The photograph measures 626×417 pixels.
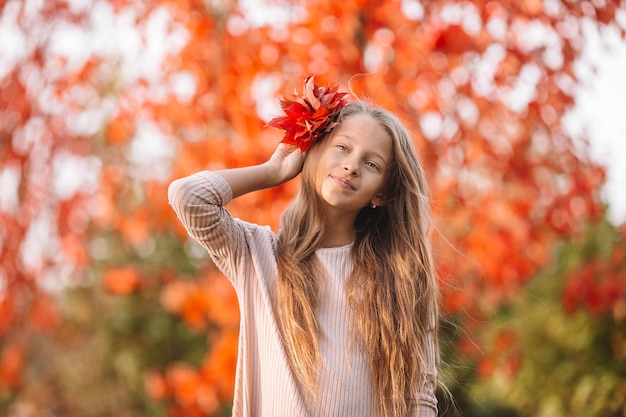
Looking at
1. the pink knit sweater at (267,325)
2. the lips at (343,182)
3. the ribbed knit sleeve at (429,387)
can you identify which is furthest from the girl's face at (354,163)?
the ribbed knit sleeve at (429,387)

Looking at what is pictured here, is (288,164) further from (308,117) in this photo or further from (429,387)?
(429,387)

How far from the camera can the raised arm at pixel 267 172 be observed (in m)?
2.08

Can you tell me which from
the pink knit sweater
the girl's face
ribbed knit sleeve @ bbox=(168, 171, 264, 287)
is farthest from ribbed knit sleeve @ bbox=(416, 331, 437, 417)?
ribbed knit sleeve @ bbox=(168, 171, 264, 287)

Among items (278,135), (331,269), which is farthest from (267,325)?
(278,135)

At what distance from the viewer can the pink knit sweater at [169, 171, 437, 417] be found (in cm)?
199

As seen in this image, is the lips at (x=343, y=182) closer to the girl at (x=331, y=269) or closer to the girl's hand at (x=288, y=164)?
the girl at (x=331, y=269)

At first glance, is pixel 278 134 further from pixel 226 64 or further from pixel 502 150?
pixel 502 150

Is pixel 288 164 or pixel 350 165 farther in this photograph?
pixel 288 164

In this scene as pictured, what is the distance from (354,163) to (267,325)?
17.1 inches

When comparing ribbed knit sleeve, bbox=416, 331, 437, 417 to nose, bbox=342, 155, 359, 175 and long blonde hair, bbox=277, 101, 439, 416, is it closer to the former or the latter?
long blonde hair, bbox=277, 101, 439, 416

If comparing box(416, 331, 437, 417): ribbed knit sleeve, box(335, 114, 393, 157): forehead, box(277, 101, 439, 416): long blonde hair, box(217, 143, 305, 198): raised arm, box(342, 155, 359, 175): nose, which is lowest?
box(416, 331, 437, 417): ribbed knit sleeve

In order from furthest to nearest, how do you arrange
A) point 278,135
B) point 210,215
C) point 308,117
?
1. point 278,135
2. point 308,117
3. point 210,215

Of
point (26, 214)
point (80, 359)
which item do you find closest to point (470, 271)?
point (26, 214)

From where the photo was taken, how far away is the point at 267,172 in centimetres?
214
